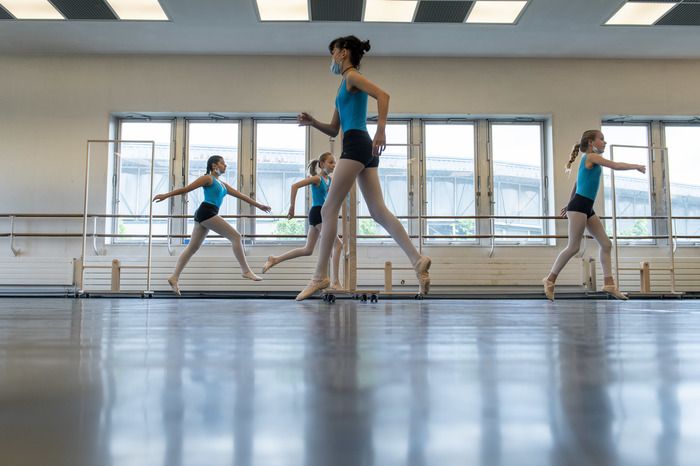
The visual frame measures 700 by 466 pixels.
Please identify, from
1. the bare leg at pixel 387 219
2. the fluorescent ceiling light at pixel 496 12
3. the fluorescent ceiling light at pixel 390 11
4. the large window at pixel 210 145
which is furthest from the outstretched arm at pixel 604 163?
the large window at pixel 210 145

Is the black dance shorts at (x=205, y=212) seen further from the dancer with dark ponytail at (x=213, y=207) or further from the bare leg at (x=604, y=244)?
the bare leg at (x=604, y=244)

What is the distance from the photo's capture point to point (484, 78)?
8.22 metres

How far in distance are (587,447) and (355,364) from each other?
378mm

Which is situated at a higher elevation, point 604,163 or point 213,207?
point 604,163

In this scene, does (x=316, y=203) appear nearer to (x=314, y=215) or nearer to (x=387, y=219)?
(x=314, y=215)

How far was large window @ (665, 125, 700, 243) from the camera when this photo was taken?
852 cm

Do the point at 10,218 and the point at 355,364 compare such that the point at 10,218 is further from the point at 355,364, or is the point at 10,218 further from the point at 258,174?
the point at 355,364

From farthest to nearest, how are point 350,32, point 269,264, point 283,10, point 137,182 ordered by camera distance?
point 137,182, point 350,32, point 283,10, point 269,264

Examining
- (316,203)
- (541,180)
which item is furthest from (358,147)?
(541,180)

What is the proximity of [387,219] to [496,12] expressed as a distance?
5.22 metres

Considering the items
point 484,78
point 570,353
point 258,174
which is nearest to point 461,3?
point 484,78

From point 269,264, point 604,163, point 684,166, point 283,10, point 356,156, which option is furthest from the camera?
point 684,166

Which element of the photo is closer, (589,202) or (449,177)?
(589,202)

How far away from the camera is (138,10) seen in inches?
264
